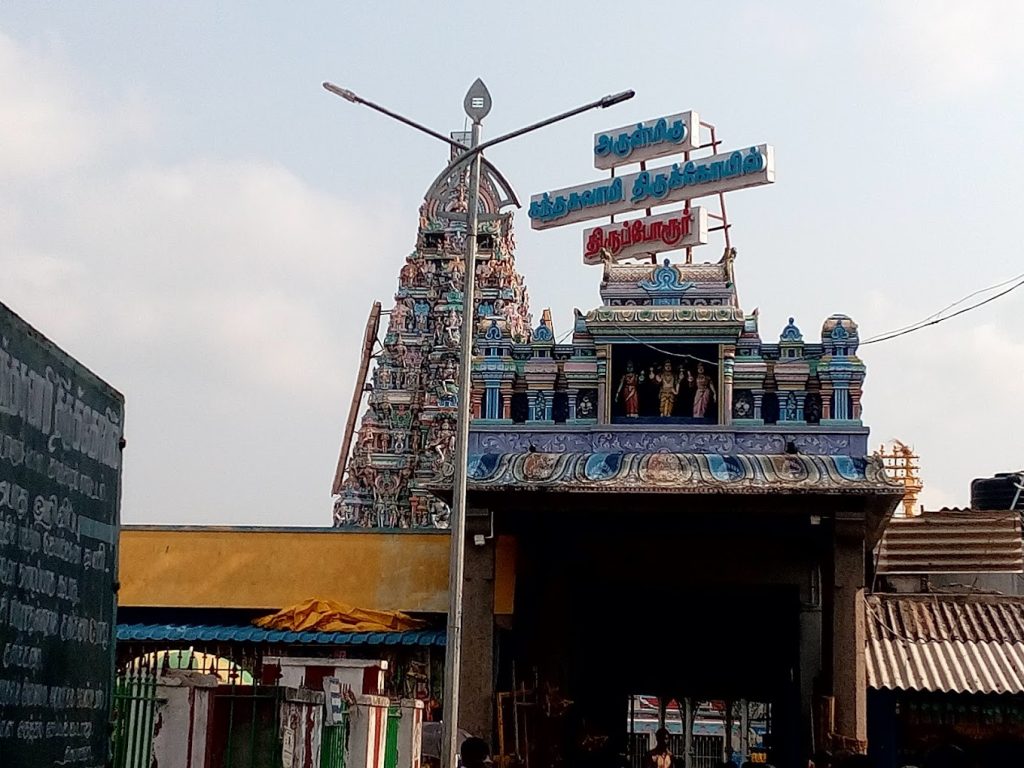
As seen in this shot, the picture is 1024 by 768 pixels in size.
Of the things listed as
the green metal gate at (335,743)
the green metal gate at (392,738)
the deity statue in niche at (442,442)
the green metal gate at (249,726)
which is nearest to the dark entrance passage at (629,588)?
the green metal gate at (392,738)

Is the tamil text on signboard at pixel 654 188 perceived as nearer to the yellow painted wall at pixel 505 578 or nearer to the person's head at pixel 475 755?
the yellow painted wall at pixel 505 578

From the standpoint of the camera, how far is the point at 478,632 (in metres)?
21.8

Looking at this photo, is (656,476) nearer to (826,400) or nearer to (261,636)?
(826,400)

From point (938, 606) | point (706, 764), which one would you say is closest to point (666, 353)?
point (938, 606)

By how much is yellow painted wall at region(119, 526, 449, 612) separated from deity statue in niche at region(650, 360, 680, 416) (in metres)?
4.64

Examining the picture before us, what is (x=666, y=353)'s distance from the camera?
2464 centimetres

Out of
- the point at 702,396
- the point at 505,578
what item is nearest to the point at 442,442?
the point at 702,396

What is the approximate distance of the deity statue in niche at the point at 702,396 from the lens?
79.2ft

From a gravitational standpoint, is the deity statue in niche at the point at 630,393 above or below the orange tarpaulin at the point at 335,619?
above

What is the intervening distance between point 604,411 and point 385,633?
201 inches

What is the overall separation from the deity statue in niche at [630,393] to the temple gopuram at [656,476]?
0.12ft

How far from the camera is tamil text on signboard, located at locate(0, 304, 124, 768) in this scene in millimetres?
4941

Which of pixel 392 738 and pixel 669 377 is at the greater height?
pixel 669 377

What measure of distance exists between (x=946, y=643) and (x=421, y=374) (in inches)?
1422
